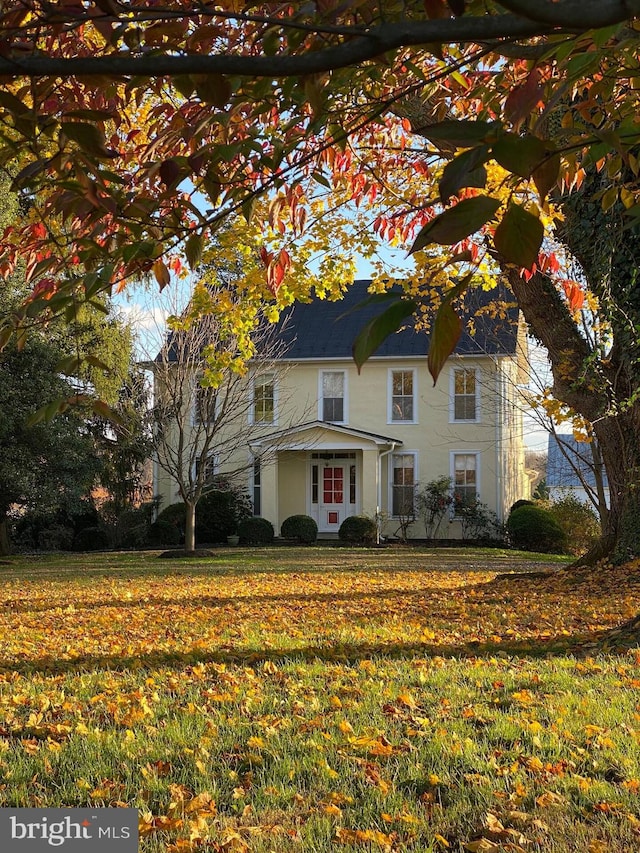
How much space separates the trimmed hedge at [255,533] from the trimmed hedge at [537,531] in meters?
6.95

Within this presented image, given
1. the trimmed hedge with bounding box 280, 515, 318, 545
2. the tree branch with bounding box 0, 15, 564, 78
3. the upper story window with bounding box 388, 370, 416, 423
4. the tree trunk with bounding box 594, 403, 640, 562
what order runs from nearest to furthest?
1. the tree branch with bounding box 0, 15, 564, 78
2. the tree trunk with bounding box 594, 403, 640, 562
3. the trimmed hedge with bounding box 280, 515, 318, 545
4. the upper story window with bounding box 388, 370, 416, 423

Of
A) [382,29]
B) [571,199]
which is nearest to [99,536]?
[571,199]

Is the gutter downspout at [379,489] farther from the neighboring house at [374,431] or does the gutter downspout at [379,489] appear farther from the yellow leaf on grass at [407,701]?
the yellow leaf on grass at [407,701]

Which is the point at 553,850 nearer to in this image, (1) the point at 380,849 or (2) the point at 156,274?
(1) the point at 380,849

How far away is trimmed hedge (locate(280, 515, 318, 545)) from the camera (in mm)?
23031

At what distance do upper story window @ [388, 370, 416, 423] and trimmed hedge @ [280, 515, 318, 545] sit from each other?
4296 mm

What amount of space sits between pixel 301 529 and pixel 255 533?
4.44 feet

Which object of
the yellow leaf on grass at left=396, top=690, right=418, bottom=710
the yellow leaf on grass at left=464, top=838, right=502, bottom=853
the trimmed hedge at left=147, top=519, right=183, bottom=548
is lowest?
the yellow leaf on grass at left=464, top=838, right=502, bottom=853

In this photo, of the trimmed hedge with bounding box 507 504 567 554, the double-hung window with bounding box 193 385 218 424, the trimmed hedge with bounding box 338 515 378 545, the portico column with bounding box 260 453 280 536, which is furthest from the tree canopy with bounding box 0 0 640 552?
the portico column with bounding box 260 453 280 536

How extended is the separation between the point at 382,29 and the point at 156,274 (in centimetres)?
184

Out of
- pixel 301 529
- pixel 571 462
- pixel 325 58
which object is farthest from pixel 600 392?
pixel 301 529

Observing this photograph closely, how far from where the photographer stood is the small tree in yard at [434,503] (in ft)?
76.6

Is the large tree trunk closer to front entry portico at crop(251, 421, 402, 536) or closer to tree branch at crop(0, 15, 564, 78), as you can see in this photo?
tree branch at crop(0, 15, 564, 78)

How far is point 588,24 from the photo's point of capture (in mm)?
1077
